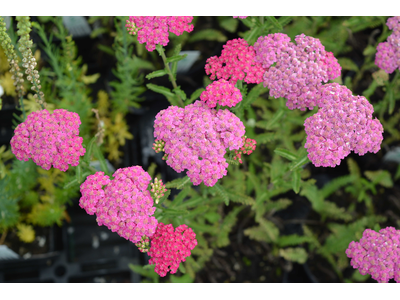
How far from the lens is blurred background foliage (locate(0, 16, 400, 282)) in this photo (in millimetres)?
2465

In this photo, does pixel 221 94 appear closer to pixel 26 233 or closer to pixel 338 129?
pixel 338 129

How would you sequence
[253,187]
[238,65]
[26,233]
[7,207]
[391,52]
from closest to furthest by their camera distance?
1. [238,65]
2. [391,52]
3. [7,207]
4. [26,233]
5. [253,187]

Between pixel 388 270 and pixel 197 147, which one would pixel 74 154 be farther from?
pixel 388 270

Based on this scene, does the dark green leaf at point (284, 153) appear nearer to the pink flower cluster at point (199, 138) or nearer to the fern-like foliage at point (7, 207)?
the pink flower cluster at point (199, 138)

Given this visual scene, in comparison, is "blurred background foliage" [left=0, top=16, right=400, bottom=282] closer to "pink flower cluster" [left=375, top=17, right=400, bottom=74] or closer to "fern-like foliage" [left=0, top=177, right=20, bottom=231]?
→ "fern-like foliage" [left=0, top=177, right=20, bottom=231]

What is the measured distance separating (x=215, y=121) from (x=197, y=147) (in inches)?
7.1

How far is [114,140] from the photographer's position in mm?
2904

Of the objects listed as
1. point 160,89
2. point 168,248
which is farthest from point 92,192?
point 160,89

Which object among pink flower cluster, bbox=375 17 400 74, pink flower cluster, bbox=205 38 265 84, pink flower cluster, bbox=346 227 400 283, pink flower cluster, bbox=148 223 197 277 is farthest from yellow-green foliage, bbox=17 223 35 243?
pink flower cluster, bbox=375 17 400 74

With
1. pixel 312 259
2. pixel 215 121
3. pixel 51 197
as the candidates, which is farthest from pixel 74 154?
pixel 312 259

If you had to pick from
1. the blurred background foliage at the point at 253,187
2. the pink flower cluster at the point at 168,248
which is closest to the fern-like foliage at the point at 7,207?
the blurred background foliage at the point at 253,187

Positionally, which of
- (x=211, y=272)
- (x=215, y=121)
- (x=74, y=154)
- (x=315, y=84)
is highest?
(x=315, y=84)

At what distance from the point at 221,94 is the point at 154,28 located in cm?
58

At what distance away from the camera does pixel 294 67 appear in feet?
5.99
